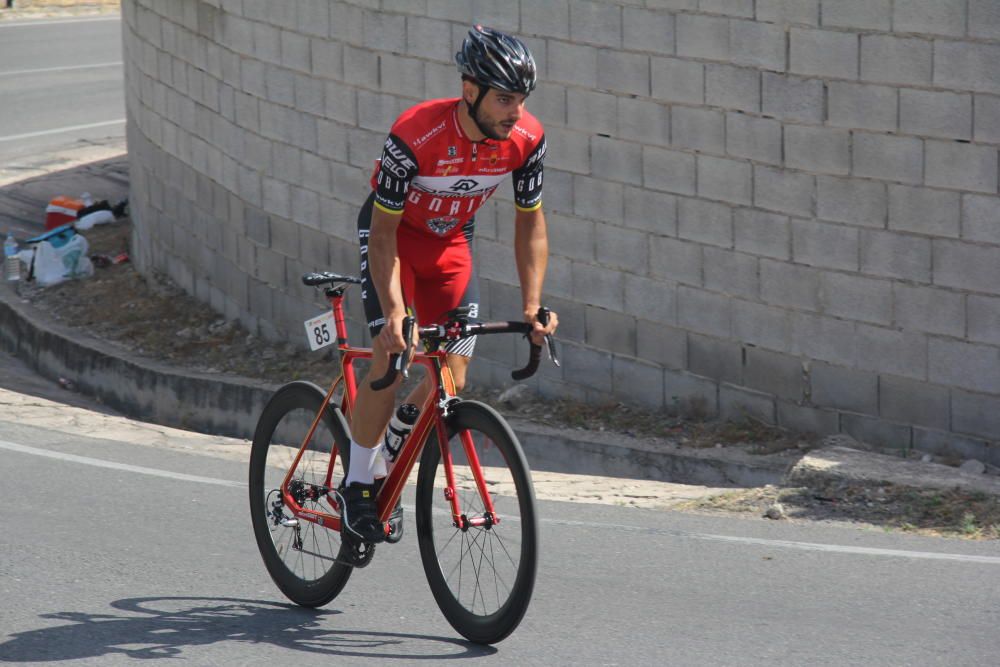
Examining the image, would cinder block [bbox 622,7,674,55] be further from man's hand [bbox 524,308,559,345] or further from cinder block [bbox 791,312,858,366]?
man's hand [bbox 524,308,559,345]

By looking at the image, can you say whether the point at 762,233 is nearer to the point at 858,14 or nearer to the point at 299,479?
the point at 858,14

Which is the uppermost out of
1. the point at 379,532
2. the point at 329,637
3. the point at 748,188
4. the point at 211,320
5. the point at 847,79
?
the point at 847,79

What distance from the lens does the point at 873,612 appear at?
18.5 feet

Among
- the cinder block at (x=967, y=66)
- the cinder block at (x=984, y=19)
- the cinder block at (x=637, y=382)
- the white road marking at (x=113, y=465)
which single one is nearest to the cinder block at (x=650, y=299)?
the cinder block at (x=637, y=382)

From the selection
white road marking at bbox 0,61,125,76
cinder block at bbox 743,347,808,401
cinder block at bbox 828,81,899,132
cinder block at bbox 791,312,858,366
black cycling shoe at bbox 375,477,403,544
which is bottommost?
cinder block at bbox 743,347,808,401

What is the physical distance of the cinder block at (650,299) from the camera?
30.9ft

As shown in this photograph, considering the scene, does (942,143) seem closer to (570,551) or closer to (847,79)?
(847,79)

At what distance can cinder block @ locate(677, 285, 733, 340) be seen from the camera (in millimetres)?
9188

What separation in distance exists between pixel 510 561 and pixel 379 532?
586 mm

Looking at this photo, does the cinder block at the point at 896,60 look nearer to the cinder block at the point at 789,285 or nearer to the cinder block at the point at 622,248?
the cinder block at the point at 789,285

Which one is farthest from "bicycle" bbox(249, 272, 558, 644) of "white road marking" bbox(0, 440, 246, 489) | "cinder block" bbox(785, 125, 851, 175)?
"cinder block" bbox(785, 125, 851, 175)

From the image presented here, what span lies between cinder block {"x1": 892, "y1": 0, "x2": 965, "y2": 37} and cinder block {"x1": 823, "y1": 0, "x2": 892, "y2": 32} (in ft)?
0.18

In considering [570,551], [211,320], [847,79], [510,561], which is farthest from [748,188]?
[211,320]

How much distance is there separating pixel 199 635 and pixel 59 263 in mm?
10174
